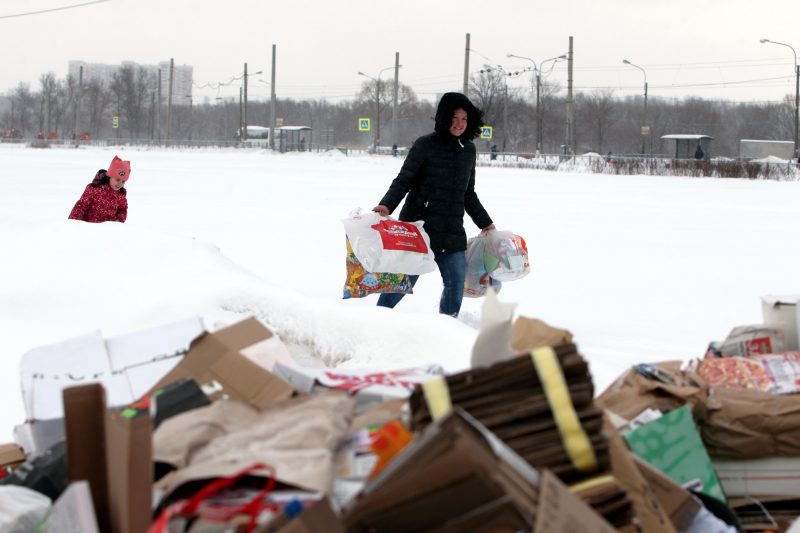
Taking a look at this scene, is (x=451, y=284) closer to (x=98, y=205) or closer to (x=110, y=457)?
(x=98, y=205)

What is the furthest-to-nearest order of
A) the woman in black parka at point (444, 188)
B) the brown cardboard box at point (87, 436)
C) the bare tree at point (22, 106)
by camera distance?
the bare tree at point (22, 106) < the woman in black parka at point (444, 188) < the brown cardboard box at point (87, 436)

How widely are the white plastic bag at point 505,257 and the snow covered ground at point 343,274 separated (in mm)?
463

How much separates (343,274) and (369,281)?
324cm

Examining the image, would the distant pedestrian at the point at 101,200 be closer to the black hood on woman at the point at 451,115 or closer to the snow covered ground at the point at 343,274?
the snow covered ground at the point at 343,274

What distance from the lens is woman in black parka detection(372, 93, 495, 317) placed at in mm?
5723

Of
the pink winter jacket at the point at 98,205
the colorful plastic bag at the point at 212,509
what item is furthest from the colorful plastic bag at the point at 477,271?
the colorful plastic bag at the point at 212,509

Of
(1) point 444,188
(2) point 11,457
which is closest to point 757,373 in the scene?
(2) point 11,457

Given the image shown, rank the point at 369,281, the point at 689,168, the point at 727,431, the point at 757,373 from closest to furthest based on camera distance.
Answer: the point at 727,431 → the point at 757,373 → the point at 369,281 → the point at 689,168

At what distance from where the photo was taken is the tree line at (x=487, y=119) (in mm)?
72250

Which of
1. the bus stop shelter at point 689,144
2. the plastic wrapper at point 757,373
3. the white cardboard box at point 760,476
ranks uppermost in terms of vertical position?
the bus stop shelter at point 689,144

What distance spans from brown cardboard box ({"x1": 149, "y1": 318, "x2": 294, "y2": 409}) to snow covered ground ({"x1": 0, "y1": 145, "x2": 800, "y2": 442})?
1.56 meters

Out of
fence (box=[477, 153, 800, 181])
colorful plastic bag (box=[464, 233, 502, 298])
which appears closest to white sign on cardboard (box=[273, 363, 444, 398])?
colorful plastic bag (box=[464, 233, 502, 298])

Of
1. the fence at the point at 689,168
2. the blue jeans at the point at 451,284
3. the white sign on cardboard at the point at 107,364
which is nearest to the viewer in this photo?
the white sign on cardboard at the point at 107,364

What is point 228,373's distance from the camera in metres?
2.52
